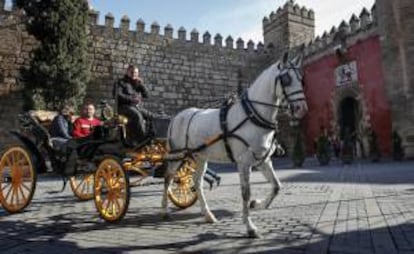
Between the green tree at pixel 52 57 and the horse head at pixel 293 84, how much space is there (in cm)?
1164

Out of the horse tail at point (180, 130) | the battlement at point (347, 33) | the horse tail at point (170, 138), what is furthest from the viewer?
the battlement at point (347, 33)

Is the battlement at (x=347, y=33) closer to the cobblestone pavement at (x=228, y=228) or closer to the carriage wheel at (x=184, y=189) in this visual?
the cobblestone pavement at (x=228, y=228)

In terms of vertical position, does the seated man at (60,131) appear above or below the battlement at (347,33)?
below

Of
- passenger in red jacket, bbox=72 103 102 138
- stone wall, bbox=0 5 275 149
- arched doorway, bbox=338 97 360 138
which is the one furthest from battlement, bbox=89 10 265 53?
passenger in red jacket, bbox=72 103 102 138

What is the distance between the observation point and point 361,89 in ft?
61.1

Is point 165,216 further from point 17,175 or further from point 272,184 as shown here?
point 17,175

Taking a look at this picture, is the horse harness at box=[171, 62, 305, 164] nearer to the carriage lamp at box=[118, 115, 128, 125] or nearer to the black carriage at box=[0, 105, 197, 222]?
the black carriage at box=[0, 105, 197, 222]

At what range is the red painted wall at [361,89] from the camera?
57.5 ft

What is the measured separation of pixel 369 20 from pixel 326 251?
1759 cm

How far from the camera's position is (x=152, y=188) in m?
8.66

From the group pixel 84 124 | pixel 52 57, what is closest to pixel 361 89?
pixel 52 57

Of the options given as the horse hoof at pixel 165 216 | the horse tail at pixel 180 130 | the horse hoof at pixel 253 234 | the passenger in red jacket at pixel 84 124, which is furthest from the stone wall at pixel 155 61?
the horse hoof at pixel 253 234

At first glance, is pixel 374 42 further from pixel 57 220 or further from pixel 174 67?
pixel 57 220

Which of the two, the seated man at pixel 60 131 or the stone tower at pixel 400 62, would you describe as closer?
the seated man at pixel 60 131
